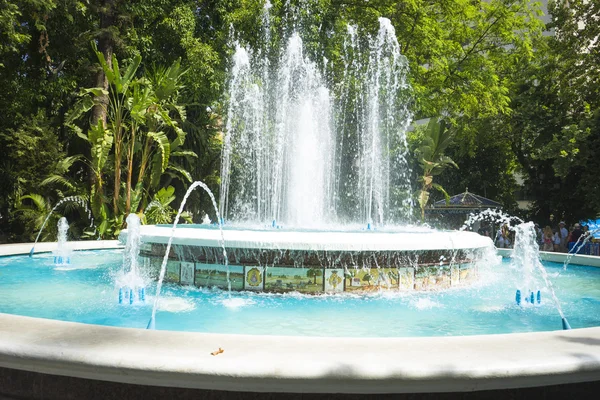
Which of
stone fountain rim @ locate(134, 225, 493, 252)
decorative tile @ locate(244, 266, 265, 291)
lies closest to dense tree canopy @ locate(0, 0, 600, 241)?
stone fountain rim @ locate(134, 225, 493, 252)

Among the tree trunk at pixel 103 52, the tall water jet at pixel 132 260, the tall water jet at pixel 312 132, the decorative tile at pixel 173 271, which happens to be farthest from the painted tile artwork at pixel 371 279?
the tree trunk at pixel 103 52

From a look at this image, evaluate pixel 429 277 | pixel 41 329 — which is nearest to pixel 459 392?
pixel 41 329

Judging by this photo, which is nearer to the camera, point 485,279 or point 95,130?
point 485,279

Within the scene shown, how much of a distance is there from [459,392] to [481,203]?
74.7ft

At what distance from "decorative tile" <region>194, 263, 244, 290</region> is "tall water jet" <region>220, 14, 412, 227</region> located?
20.1ft

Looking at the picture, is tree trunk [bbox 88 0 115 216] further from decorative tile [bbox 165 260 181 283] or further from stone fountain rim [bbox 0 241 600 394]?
stone fountain rim [bbox 0 241 600 394]

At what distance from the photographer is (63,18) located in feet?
60.8

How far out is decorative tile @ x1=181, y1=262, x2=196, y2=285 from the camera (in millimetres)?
6781

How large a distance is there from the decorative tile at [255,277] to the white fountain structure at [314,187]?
0.01 metres

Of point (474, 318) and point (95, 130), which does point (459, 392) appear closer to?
point (474, 318)

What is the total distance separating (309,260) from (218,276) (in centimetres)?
116

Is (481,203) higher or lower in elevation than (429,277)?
higher

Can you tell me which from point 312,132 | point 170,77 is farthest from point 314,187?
point 170,77

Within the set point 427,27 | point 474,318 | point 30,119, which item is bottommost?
point 474,318
